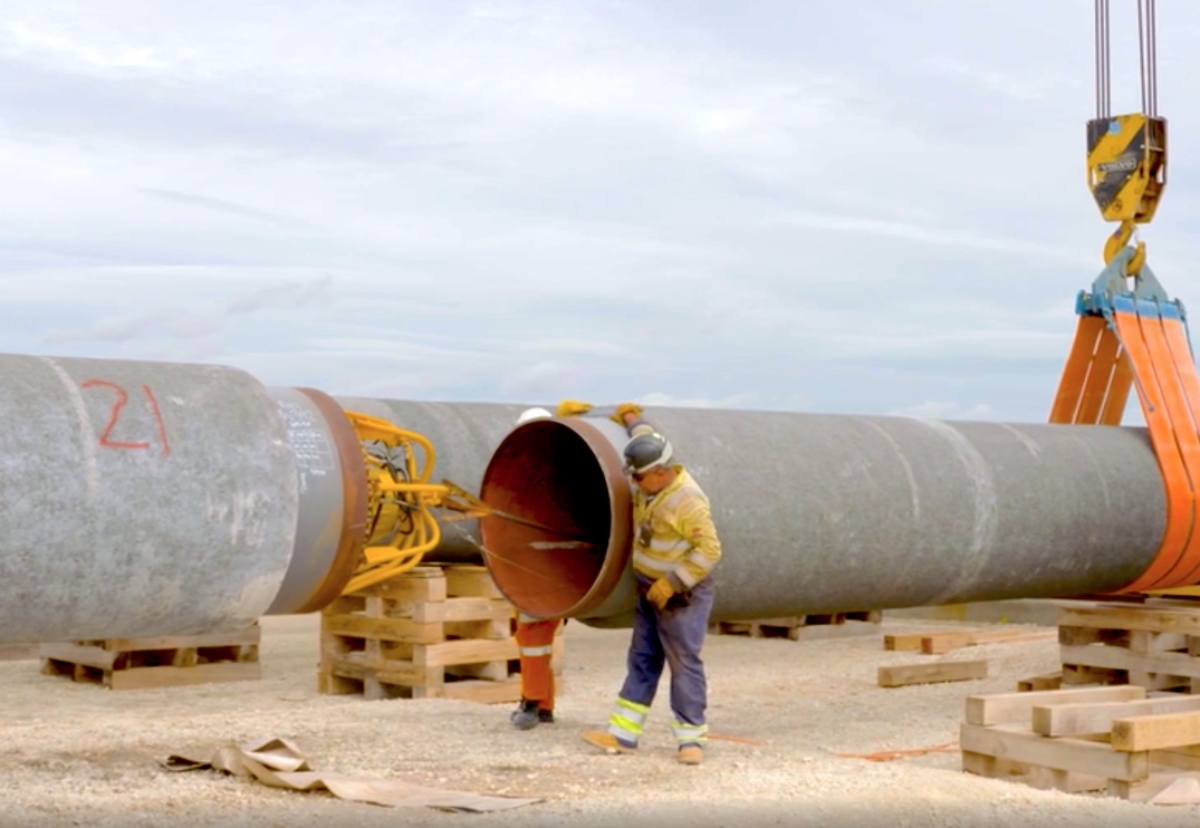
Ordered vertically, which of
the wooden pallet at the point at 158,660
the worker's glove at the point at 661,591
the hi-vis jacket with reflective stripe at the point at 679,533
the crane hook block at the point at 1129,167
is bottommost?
the wooden pallet at the point at 158,660

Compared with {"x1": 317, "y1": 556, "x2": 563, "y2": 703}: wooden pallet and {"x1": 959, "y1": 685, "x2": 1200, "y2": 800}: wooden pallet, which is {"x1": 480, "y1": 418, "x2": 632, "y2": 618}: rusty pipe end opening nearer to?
{"x1": 317, "y1": 556, "x2": 563, "y2": 703}: wooden pallet

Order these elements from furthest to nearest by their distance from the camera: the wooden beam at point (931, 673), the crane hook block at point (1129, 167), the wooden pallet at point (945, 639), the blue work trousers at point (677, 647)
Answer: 1. the wooden pallet at point (945, 639)
2. the wooden beam at point (931, 673)
3. the crane hook block at point (1129, 167)
4. the blue work trousers at point (677, 647)

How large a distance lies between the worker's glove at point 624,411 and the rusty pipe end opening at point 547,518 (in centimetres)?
14

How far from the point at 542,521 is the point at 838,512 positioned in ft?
5.41

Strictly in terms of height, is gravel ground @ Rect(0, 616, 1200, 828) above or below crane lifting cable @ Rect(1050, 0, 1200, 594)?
below

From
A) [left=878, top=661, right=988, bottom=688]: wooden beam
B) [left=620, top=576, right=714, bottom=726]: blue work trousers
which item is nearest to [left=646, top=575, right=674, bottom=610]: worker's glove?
[left=620, top=576, right=714, bottom=726]: blue work trousers

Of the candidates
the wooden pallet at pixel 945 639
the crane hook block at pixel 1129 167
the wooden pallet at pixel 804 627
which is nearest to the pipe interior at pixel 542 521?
the crane hook block at pixel 1129 167

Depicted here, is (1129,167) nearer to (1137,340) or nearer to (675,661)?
(1137,340)

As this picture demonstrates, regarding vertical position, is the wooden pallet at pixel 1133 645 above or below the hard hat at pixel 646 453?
below

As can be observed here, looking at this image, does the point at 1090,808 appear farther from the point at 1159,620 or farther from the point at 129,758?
the point at 129,758

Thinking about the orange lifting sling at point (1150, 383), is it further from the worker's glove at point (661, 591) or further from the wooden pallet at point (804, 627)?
the wooden pallet at point (804, 627)

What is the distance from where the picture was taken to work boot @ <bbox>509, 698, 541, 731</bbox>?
337 inches

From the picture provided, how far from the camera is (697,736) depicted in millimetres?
7793

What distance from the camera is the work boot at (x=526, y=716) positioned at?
855cm
